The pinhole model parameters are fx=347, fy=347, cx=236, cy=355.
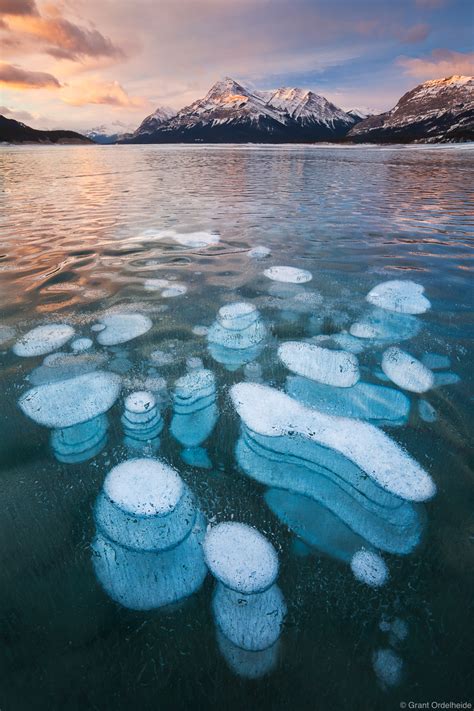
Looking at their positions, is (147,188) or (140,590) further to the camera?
(147,188)

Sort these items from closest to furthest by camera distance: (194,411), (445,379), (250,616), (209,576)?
(250,616) < (209,576) < (194,411) < (445,379)

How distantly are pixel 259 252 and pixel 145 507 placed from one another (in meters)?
5.31

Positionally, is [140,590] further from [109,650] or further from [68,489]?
[68,489]

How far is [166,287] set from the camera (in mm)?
4680

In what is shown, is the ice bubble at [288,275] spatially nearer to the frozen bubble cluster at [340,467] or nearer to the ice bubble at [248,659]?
the frozen bubble cluster at [340,467]

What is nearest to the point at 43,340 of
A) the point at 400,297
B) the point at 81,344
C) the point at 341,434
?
the point at 81,344

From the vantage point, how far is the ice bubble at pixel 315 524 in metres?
1.73

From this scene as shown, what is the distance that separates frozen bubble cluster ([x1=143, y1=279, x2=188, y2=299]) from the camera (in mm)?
4484

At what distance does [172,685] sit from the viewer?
1313mm

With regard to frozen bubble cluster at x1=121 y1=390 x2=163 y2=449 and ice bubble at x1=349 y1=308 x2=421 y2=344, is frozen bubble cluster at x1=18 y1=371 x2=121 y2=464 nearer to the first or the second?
frozen bubble cluster at x1=121 y1=390 x2=163 y2=449

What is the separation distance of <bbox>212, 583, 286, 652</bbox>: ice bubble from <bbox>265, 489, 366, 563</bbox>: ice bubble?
314 mm

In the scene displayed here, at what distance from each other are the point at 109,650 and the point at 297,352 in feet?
7.90

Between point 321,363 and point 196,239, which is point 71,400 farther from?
point 196,239

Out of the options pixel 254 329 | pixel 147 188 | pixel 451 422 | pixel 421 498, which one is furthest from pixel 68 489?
pixel 147 188
